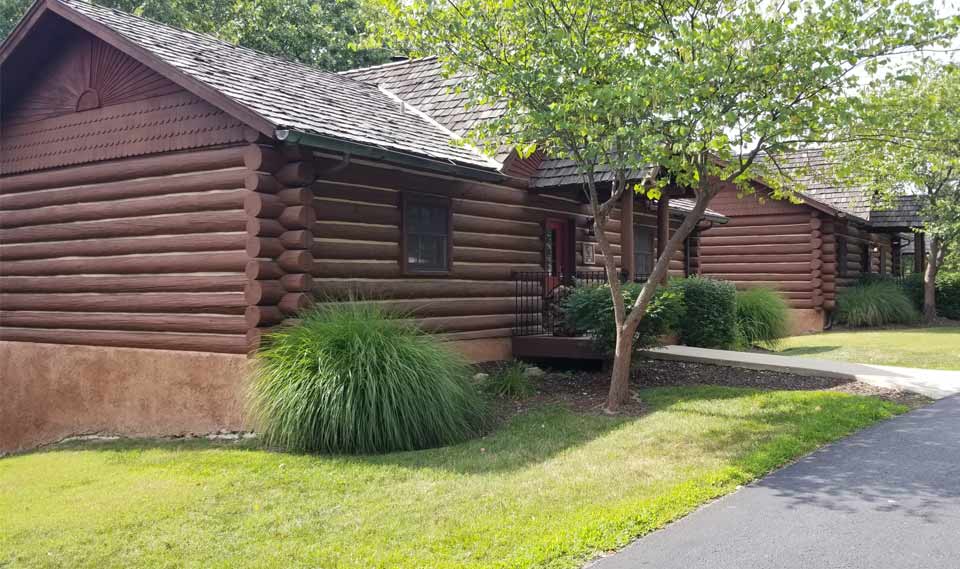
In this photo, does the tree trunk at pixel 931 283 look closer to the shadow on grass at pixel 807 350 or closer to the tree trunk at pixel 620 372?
the shadow on grass at pixel 807 350

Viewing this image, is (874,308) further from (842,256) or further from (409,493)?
(409,493)

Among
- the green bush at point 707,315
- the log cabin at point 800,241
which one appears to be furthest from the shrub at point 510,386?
the log cabin at point 800,241

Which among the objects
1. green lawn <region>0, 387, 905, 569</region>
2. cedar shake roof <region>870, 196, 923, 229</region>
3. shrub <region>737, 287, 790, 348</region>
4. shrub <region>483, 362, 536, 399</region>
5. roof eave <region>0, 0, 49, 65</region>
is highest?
roof eave <region>0, 0, 49, 65</region>

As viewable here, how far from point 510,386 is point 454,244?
8.40 feet

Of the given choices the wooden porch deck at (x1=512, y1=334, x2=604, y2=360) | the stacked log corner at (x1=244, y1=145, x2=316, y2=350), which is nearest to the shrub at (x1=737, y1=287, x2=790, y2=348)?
the wooden porch deck at (x1=512, y1=334, x2=604, y2=360)

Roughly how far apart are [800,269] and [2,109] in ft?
66.6

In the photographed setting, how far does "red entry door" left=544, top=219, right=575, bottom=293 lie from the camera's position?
15.0 meters

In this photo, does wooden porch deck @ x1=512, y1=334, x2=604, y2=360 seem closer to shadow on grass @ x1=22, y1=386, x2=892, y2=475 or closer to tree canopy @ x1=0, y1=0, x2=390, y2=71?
shadow on grass @ x1=22, y1=386, x2=892, y2=475

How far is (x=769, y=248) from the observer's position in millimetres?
24844

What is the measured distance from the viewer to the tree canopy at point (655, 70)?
27.9 ft

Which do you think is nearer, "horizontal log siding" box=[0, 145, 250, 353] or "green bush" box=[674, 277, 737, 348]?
"horizontal log siding" box=[0, 145, 250, 353]

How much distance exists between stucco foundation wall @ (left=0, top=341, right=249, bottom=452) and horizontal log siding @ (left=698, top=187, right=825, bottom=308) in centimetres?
1760

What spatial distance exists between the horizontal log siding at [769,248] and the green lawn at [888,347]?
2126 millimetres

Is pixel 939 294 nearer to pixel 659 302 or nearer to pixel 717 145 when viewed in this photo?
pixel 659 302
